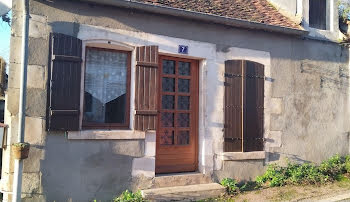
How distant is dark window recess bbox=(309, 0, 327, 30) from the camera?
722cm

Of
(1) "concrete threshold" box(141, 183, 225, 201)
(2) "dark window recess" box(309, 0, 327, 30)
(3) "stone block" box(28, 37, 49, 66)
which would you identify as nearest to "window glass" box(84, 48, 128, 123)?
(3) "stone block" box(28, 37, 49, 66)

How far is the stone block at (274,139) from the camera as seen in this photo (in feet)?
20.2

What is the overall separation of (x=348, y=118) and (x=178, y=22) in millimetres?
4923

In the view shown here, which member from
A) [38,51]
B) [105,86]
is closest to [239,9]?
[105,86]

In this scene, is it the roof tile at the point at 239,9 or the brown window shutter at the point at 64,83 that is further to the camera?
the roof tile at the point at 239,9

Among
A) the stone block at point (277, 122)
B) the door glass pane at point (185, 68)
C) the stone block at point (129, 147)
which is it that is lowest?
the stone block at point (129, 147)

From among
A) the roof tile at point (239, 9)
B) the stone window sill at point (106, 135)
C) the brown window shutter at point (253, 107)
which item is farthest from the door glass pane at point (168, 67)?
the brown window shutter at point (253, 107)

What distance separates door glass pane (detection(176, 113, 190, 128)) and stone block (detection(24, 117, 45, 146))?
7.55ft

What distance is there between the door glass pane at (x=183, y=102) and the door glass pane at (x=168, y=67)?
513mm

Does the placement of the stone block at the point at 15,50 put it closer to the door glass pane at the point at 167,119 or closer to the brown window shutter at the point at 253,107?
the door glass pane at the point at 167,119

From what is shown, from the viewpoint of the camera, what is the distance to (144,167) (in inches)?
196

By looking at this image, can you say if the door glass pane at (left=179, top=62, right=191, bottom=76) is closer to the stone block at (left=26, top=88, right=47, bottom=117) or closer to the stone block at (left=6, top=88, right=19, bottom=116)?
the stone block at (left=26, top=88, right=47, bottom=117)

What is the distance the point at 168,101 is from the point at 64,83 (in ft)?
6.08

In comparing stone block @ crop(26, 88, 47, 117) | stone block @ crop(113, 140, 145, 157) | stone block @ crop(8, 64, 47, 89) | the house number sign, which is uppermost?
the house number sign
